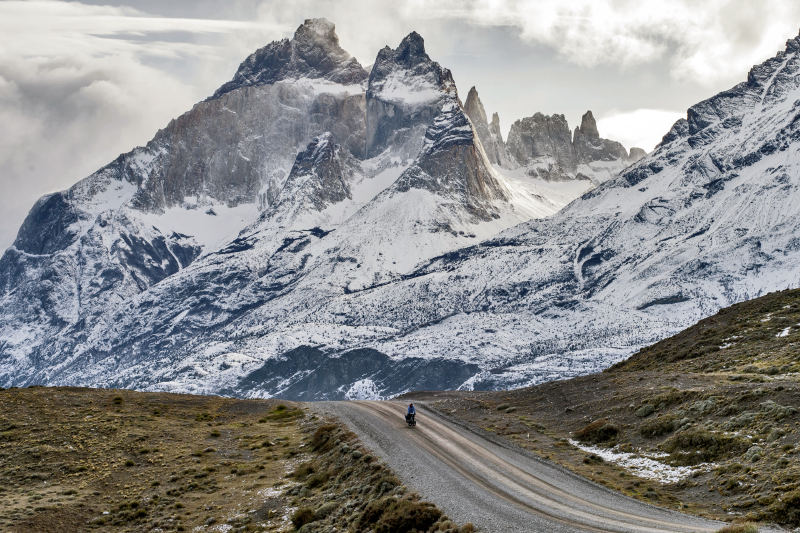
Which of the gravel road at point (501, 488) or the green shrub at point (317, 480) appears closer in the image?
the gravel road at point (501, 488)

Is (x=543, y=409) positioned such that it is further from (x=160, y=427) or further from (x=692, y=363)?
(x=160, y=427)

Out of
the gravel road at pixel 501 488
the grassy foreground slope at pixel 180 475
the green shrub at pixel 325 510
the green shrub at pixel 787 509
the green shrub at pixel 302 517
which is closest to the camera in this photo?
the green shrub at pixel 787 509

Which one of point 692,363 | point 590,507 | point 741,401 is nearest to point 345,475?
point 590,507

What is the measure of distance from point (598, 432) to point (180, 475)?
30.4m

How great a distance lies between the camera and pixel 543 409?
62656 millimetres

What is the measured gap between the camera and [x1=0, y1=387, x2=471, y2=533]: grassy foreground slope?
120 ft

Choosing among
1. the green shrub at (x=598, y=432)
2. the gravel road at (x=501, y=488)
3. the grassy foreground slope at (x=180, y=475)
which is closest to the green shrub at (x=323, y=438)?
the grassy foreground slope at (x=180, y=475)

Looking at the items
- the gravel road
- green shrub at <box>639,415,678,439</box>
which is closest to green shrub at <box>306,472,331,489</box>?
the gravel road

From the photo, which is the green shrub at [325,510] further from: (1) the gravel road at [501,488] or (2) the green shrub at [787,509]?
(2) the green shrub at [787,509]

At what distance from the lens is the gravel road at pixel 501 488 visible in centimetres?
3023

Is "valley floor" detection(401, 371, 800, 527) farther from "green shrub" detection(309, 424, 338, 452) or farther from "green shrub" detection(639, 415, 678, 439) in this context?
"green shrub" detection(309, 424, 338, 452)

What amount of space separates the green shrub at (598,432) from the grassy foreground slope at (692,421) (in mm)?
86

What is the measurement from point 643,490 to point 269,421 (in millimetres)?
42233

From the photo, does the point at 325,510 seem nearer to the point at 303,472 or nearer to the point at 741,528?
the point at 303,472
